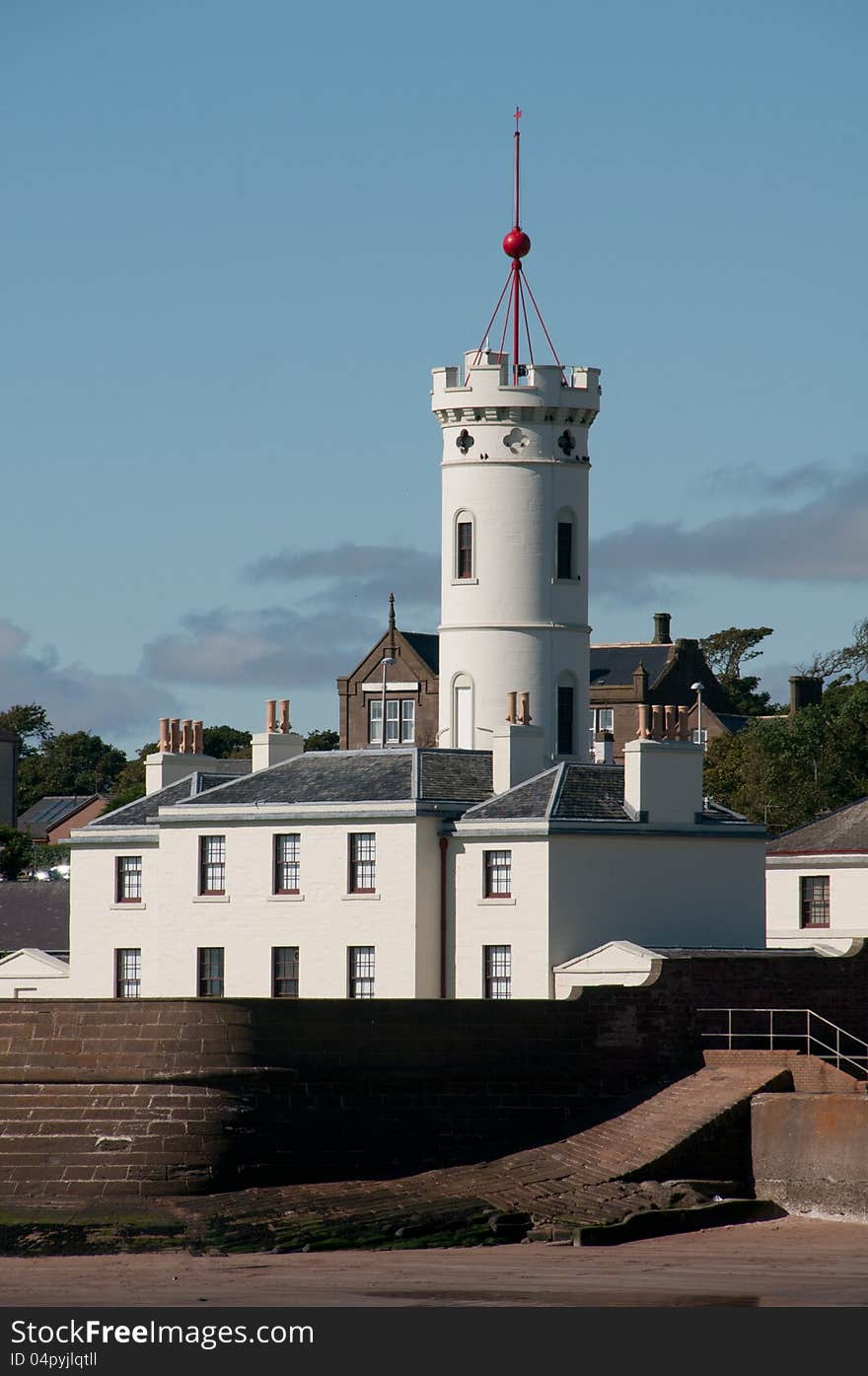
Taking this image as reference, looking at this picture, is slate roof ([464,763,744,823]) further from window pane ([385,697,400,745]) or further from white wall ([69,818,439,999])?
window pane ([385,697,400,745])

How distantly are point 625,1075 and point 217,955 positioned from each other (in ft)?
36.2

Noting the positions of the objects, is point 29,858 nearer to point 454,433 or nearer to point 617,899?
point 454,433

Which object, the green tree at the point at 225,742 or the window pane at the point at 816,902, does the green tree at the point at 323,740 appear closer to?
the green tree at the point at 225,742

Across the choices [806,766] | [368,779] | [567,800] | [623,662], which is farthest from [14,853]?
[567,800]

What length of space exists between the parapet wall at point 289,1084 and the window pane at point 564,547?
59.3 feet

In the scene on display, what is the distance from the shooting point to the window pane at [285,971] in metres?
54.5

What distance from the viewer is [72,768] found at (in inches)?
6088

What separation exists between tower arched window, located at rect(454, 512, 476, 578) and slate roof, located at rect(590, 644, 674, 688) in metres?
50.2

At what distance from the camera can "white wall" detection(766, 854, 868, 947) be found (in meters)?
64.0

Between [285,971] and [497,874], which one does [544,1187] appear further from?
[285,971]

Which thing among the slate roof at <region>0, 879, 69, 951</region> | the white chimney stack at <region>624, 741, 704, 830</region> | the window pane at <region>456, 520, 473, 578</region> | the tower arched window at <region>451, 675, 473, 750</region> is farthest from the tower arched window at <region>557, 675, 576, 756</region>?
the slate roof at <region>0, 879, 69, 951</region>

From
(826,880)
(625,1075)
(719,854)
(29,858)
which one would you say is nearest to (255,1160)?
(625,1075)

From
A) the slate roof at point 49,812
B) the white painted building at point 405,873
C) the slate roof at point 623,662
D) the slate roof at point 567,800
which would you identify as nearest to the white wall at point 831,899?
the white painted building at point 405,873

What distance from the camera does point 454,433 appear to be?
64625 millimetres
